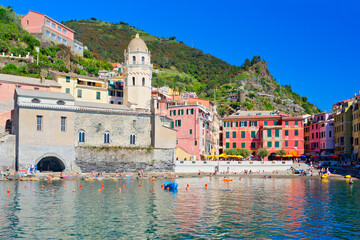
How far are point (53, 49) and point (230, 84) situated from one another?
6613 centimetres

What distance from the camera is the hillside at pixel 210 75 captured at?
124812 millimetres

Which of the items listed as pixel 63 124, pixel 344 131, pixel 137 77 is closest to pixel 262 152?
pixel 344 131

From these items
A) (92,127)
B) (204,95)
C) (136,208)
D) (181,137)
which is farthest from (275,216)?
(204,95)

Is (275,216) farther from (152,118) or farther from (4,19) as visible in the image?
(4,19)

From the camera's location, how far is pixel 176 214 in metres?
28.5

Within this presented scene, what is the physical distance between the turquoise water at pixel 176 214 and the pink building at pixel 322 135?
37909mm

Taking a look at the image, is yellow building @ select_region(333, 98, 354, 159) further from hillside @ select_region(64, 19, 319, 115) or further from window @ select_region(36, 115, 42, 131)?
window @ select_region(36, 115, 42, 131)

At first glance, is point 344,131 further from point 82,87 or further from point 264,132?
point 82,87

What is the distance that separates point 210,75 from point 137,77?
101 metres

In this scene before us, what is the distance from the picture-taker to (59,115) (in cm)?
5703

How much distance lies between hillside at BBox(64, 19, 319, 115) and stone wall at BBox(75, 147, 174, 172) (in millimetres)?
48683

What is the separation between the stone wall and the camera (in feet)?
191

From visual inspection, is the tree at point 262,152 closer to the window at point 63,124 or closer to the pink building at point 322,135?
the pink building at point 322,135

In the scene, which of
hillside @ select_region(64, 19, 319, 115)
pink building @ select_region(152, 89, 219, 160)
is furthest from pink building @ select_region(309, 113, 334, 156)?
hillside @ select_region(64, 19, 319, 115)
